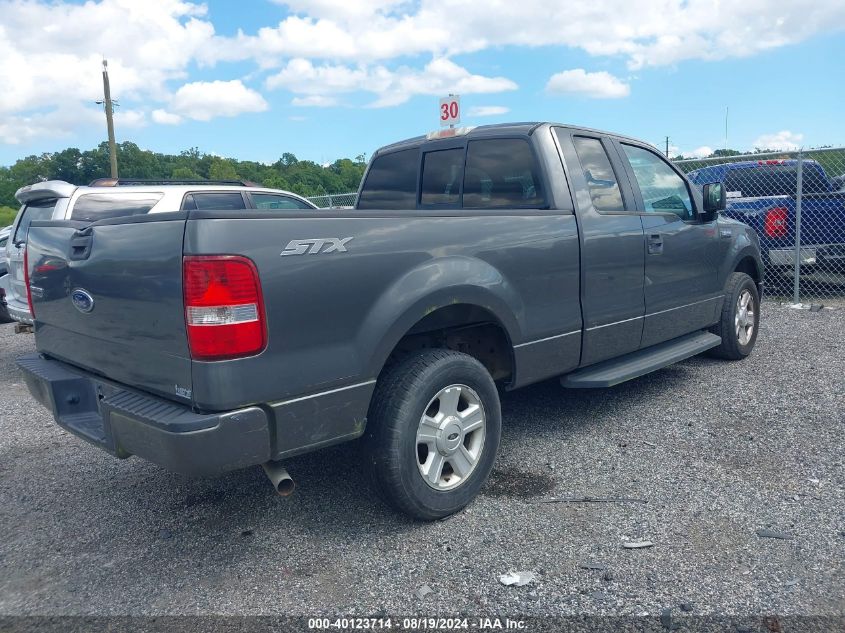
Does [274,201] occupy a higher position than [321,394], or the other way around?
[274,201]

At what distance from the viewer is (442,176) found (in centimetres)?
464

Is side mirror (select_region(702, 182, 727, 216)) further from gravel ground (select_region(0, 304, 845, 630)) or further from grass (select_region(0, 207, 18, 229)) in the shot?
grass (select_region(0, 207, 18, 229))

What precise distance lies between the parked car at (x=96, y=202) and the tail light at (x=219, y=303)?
363 centimetres

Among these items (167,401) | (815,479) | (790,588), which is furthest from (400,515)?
(815,479)

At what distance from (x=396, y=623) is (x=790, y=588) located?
1.54 meters

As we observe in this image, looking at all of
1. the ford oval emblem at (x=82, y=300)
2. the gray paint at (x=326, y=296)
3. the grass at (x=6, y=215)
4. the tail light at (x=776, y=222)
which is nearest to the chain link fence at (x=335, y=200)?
the tail light at (x=776, y=222)

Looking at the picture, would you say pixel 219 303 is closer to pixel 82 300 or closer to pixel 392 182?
pixel 82 300

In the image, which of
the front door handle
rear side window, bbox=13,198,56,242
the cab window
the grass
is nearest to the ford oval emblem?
the front door handle

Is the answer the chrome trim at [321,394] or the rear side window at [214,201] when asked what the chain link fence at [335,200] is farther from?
the chrome trim at [321,394]

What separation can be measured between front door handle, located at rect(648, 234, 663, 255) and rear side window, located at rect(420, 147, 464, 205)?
1305 mm

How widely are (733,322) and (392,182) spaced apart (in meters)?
3.12

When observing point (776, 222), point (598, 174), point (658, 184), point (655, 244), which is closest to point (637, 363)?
point (655, 244)

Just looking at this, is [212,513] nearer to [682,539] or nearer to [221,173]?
[682,539]

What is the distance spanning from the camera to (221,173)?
36.3 meters
